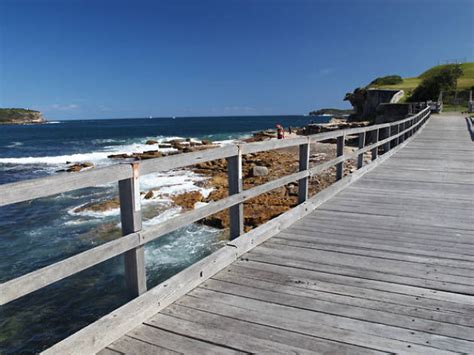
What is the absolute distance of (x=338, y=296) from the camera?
10.3 feet

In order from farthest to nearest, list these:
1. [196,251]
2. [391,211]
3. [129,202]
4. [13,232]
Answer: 1. [13,232]
2. [196,251]
3. [391,211]
4. [129,202]

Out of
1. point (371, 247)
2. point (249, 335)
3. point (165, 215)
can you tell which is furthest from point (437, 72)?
point (249, 335)

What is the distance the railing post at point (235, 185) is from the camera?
12.3 feet

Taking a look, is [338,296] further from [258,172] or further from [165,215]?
[258,172]

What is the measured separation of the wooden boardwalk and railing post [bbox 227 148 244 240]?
30 cm

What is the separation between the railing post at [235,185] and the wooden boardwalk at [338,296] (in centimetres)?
30

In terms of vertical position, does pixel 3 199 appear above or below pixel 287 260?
above

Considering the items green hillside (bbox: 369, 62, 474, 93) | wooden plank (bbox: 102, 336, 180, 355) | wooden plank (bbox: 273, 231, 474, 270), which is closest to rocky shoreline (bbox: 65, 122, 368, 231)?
wooden plank (bbox: 273, 231, 474, 270)

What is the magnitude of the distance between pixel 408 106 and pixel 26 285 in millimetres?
39507

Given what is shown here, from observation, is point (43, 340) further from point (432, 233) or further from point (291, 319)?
point (432, 233)

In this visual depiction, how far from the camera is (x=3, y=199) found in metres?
1.87

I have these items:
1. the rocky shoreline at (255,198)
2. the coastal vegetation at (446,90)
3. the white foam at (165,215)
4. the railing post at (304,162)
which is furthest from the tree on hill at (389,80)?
the railing post at (304,162)

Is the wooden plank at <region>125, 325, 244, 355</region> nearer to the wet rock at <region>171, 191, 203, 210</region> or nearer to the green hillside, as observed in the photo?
the wet rock at <region>171, 191, 203, 210</region>

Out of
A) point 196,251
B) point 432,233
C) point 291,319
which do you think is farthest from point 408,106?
point 291,319
